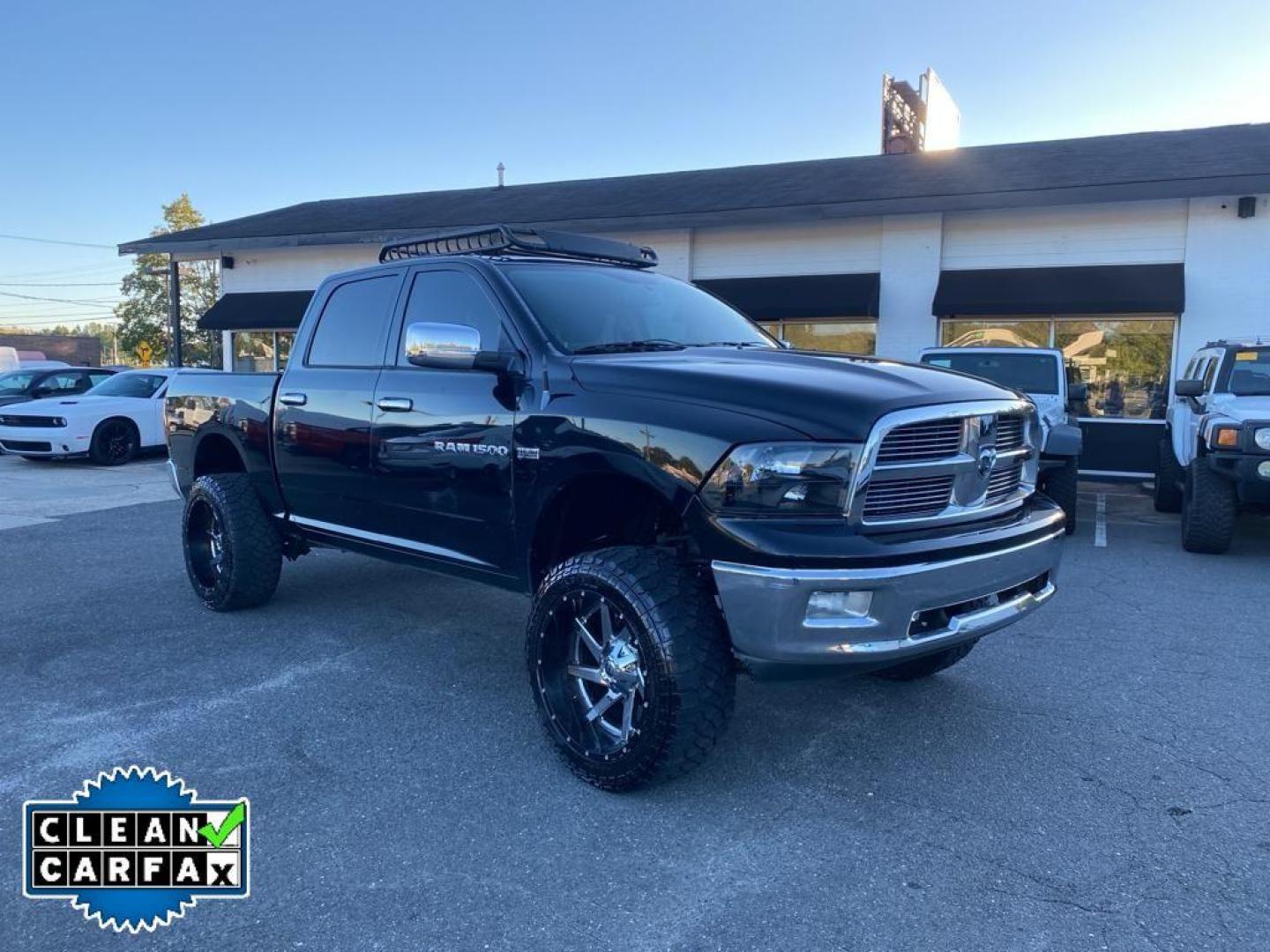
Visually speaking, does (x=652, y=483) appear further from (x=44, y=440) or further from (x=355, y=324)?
(x=44, y=440)

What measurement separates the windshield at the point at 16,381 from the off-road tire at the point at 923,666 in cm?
1821

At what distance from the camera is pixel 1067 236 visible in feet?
45.2

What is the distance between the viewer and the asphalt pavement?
2.58 meters

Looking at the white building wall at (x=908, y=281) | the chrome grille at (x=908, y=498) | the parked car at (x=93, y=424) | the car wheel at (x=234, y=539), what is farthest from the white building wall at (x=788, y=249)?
the chrome grille at (x=908, y=498)

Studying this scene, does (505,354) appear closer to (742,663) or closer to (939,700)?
(742,663)

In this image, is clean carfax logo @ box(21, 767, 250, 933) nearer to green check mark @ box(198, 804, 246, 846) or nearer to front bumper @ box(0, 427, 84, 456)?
green check mark @ box(198, 804, 246, 846)

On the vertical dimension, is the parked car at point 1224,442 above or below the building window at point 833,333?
below

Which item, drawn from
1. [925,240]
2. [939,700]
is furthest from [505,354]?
[925,240]

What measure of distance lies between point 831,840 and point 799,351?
6.64ft

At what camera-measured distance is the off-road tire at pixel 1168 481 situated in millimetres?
10141

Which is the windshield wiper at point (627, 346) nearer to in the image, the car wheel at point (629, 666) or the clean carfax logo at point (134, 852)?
the car wheel at point (629, 666)

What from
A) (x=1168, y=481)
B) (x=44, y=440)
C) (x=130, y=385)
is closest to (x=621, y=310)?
(x=1168, y=481)

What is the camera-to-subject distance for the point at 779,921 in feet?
8.48

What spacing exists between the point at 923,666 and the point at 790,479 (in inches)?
75.7
